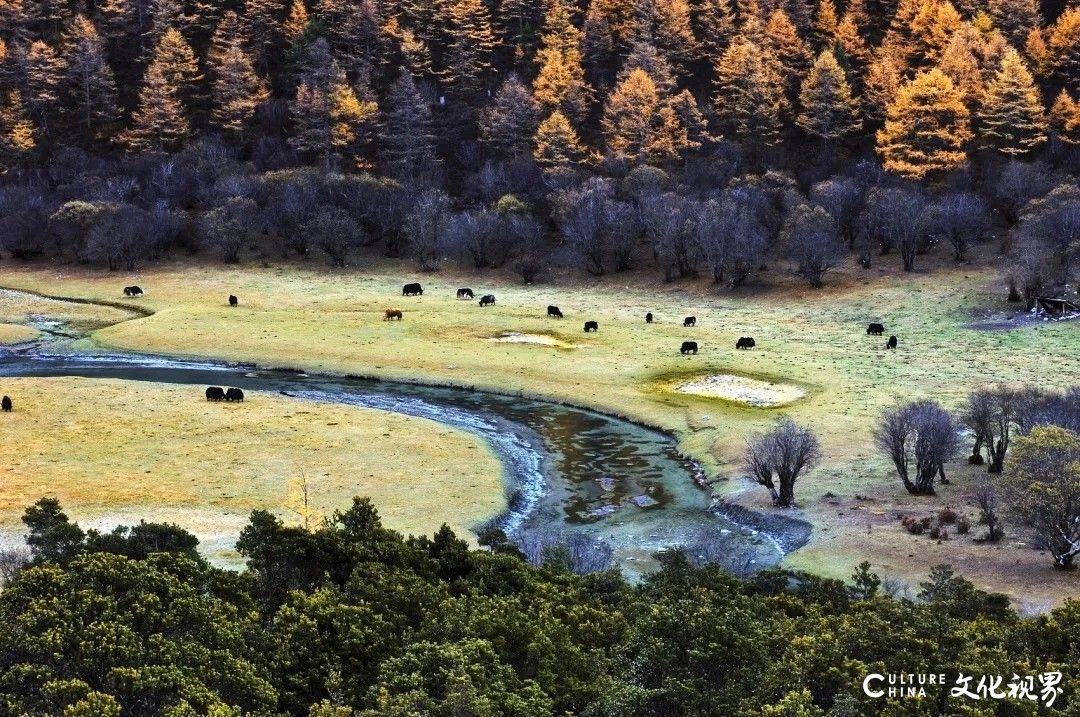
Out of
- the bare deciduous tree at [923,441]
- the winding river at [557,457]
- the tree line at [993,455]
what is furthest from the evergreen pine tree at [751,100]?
the bare deciduous tree at [923,441]

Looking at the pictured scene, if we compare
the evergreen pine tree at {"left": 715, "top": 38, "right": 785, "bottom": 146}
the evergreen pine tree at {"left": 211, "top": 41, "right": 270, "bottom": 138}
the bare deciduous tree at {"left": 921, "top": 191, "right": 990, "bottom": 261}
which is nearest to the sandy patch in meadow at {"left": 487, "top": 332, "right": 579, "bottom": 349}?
the bare deciduous tree at {"left": 921, "top": 191, "right": 990, "bottom": 261}

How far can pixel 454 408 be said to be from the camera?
5219cm

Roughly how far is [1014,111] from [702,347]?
51.6 meters

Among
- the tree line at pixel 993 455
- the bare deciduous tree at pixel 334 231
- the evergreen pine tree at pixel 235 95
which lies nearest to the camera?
the tree line at pixel 993 455

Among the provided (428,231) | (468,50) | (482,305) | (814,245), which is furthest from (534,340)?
(468,50)

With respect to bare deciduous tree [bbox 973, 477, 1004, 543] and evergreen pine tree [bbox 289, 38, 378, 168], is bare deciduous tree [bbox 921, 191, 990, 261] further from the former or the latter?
evergreen pine tree [bbox 289, 38, 378, 168]

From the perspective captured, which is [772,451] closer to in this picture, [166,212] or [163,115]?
[166,212]

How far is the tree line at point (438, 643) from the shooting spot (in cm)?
1536

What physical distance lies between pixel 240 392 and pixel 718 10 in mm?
98981

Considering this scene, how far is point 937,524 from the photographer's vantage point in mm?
34062

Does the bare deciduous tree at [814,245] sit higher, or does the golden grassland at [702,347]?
the bare deciduous tree at [814,245]

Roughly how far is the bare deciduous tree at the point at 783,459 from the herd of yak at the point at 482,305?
22745mm

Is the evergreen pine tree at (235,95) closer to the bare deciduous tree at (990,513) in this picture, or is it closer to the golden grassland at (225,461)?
the golden grassland at (225,461)

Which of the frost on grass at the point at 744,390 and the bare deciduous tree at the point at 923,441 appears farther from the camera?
the frost on grass at the point at 744,390
